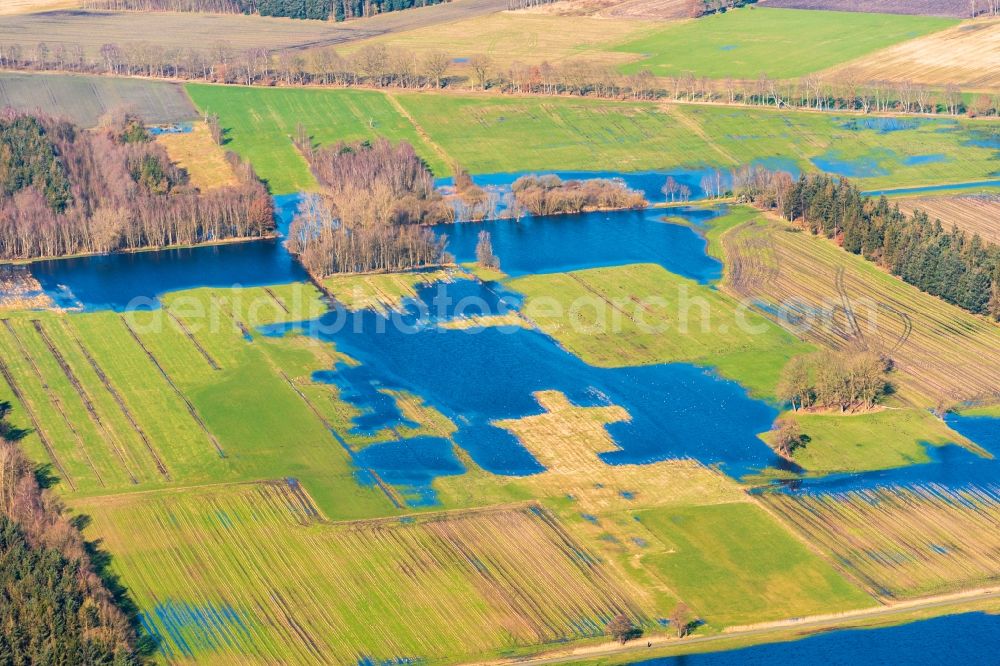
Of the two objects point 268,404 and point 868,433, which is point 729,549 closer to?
point 868,433

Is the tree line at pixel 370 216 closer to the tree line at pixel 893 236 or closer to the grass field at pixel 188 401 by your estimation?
the grass field at pixel 188 401

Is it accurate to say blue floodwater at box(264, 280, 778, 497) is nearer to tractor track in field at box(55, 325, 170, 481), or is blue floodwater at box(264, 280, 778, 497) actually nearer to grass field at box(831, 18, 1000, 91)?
tractor track in field at box(55, 325, 170, 481)

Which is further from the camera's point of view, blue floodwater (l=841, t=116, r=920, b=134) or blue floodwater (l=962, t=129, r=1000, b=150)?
blue floodwater (l=841, t=116, r=920, b=134)

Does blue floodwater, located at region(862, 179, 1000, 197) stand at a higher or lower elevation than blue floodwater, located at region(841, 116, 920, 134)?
lower

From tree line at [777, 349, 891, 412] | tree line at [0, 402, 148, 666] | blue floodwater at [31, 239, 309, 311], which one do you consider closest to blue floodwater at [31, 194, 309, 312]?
blue floodwater at [31, 239, 309, 311]

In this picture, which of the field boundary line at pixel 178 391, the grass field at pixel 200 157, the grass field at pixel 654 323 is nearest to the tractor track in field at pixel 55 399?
the field boundary line at pixel 178 391

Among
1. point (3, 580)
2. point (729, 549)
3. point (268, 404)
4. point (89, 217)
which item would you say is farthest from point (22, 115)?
point (729, 549)

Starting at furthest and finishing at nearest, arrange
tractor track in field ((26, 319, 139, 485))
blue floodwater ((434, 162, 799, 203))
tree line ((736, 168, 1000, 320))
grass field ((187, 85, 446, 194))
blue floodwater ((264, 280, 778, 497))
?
grass field ((187, 85, 446, 194)) < blue floodwater ((434, 162, 799, 203)) < tree line ((736, 168, 1000, 320)) < blue floodwater ((264, 280, 778, 497)) < tractor track in field ((26, 319, 139, 485))
